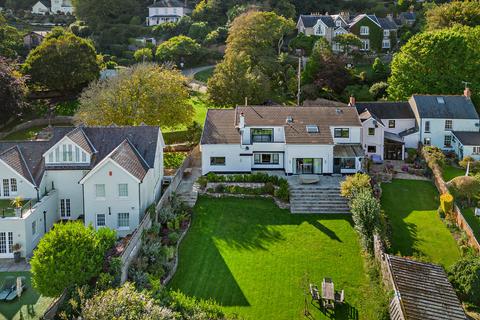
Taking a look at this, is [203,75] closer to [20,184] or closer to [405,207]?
[405,207]

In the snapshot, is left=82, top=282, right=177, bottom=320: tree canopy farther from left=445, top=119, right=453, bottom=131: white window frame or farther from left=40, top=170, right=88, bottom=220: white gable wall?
left=445, top=119, right=453, bottom=131: white window frame

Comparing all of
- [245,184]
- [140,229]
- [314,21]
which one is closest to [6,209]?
[140,229]

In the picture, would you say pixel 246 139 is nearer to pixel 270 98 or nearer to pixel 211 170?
pixel 211 170

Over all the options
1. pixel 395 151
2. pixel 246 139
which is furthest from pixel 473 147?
pixel 246 139

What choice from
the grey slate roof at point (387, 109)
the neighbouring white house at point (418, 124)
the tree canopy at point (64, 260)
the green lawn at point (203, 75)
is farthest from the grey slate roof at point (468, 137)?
the green lawn at point (203, 75)

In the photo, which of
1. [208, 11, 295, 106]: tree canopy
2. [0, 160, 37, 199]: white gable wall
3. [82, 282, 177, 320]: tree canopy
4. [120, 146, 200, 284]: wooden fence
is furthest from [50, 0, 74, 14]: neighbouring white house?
[82, 282, 177, 320]: tree canopy
